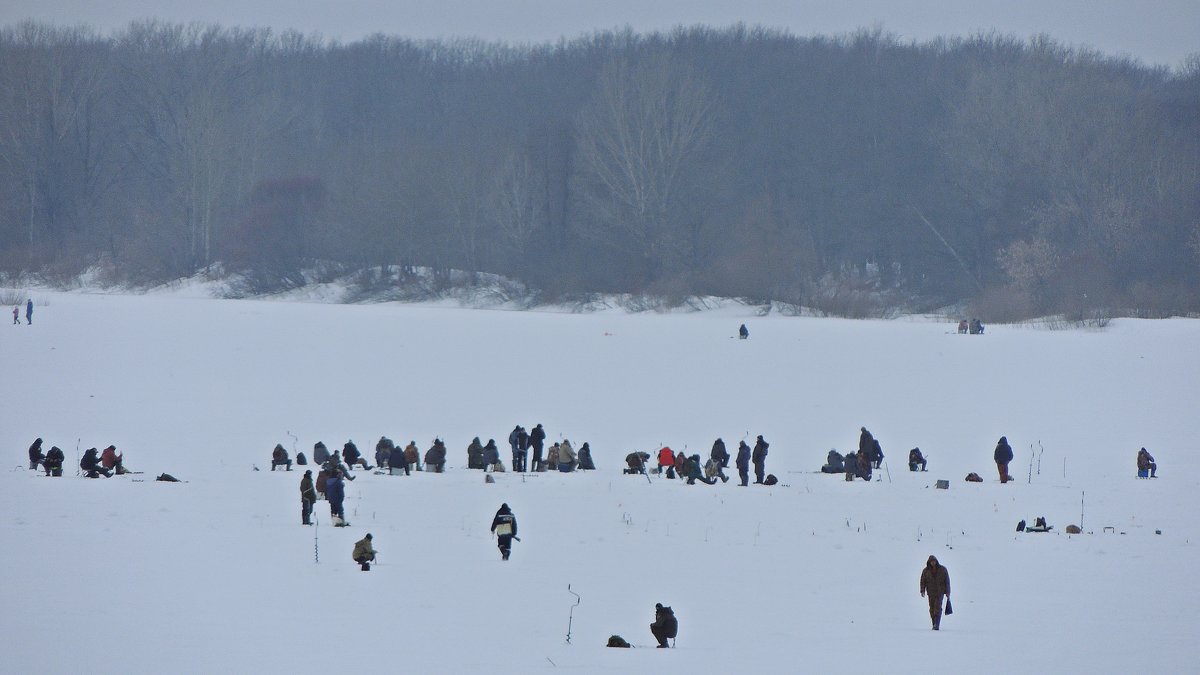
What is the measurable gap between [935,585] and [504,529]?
4.94 m

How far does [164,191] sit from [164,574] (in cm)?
7418

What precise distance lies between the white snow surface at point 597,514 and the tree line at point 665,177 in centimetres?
2728

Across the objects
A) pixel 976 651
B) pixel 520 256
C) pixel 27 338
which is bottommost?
pixel 976 651

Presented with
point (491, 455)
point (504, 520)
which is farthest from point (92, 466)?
point (504, 520)

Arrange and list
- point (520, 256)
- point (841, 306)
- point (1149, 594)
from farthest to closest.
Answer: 1. point (520, 256)
2. point (841, 306)
3. point (1149, 594)

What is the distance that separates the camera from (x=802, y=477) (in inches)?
937

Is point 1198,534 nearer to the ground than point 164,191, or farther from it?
nearer to the ground

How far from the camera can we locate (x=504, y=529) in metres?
16.0

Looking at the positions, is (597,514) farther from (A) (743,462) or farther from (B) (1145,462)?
(B) (1145,462)

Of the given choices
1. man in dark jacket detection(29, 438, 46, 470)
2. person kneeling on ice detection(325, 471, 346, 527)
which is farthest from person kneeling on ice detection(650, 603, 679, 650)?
man in dark jacket detection(29, 438, 46, 470)

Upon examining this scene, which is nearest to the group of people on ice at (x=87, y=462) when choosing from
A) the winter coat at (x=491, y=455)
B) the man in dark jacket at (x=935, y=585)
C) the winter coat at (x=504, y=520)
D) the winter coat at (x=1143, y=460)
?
the winter coat at (x=491, y=455)

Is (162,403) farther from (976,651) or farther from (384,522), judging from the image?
(976,651)

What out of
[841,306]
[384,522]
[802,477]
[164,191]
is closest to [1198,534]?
[802,477]

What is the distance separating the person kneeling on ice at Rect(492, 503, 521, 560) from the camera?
1595 centimetres
